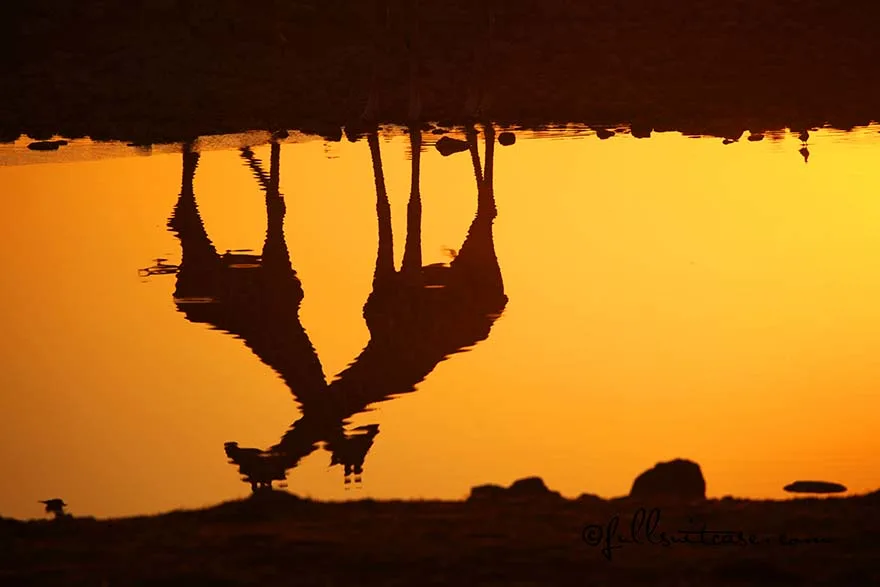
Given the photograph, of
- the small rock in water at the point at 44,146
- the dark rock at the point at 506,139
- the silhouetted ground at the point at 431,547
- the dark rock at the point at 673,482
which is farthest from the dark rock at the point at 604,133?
the silhouetted ground at the point at 431,547

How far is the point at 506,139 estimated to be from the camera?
1038 inches

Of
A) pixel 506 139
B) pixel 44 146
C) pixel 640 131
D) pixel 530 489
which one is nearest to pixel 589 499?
pixel 530 489

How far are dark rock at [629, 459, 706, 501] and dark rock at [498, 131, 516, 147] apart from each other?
15307 millimetres

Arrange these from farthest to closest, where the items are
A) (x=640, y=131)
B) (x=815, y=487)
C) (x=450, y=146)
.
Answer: (x=640, y=131) < (x=450, y=146) < (x=815, y=487)

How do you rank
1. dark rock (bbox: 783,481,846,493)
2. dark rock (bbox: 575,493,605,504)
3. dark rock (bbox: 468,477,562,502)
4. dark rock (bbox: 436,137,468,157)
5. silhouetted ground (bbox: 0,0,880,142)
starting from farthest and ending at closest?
silhouetted ground (bbox: 0,0,880,142) → dark rock (bbox: 436,137,468,157) → dark rock (bbox: 783,481,846,493) → dark rock (bbox: 468,477,562,502) → dark rock (bbox: 575,493,605,504)

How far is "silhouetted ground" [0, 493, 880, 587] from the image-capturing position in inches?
364

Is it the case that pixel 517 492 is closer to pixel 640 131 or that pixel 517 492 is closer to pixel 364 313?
pixel 364 313

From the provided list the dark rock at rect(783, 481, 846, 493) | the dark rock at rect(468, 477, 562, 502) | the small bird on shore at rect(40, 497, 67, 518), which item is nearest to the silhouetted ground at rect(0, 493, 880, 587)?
the dark rock at rect(468, 477, 562, 502)

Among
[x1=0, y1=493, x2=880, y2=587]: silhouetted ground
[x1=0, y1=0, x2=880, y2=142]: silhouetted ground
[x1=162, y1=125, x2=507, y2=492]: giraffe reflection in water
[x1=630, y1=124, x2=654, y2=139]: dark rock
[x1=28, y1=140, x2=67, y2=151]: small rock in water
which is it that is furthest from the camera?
[x1=0, y1=0, x2=880, y2=142]: silhouetted ground

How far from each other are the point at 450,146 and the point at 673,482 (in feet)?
47.9

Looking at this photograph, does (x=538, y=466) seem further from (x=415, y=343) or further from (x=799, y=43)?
(x=799, y=43)

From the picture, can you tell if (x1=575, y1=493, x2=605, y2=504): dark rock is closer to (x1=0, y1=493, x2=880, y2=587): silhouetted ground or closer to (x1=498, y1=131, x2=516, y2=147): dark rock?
(x1=0, y1=493, x2=880, y2=587): silhouetted ground

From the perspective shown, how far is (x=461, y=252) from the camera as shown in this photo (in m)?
19.2

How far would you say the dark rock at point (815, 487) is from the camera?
11414mm
